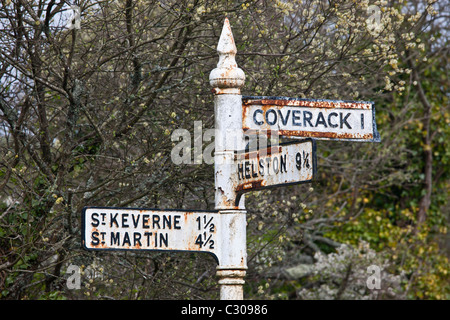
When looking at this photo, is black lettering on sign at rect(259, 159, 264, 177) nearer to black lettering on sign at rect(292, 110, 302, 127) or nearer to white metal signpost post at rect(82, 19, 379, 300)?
white metal signpost post at rect(82, 19, 379, 300)

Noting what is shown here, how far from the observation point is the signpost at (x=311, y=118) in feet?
14.8

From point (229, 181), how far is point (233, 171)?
0.06 metres

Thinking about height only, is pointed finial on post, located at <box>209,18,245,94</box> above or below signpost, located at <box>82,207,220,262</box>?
above

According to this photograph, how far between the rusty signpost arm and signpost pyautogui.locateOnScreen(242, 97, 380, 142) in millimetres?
98

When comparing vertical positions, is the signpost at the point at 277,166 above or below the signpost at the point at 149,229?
above

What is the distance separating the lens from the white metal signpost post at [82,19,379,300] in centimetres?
419

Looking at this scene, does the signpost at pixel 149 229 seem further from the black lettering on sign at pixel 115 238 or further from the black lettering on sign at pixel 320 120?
the black lettering on sign at pixel 320 120

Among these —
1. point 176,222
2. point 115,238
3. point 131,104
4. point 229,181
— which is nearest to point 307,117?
point 229,181

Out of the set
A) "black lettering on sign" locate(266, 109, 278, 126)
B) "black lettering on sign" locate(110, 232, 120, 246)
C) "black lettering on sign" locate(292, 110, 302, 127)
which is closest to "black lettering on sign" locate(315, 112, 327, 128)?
"black lettering on sign" locate(292, 110, 302, 127)

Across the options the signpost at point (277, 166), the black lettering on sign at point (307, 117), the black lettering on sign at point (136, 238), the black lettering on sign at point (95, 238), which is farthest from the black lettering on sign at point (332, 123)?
the black lettering on sign at point (95, 238)

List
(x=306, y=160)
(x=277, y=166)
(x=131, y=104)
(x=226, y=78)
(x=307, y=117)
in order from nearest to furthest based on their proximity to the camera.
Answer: (x=306, y=160), (x=277, y=166), (x=226, y=78), (x=307, y=117), (x=131, y=104)

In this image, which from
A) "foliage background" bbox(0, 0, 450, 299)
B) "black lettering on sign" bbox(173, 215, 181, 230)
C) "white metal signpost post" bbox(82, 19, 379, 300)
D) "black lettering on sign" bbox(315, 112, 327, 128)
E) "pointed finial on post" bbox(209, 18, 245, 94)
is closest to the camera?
"white metal signpost post" bbox(82, 19, 379, 300)

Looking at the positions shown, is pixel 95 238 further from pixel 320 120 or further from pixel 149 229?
pixel 320 120

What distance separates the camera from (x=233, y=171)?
4438 mm
